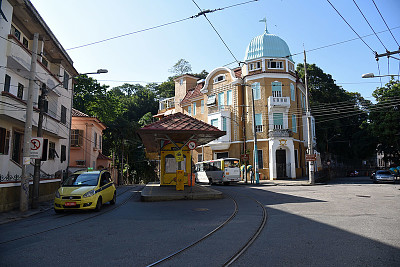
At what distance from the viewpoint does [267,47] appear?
35.4 metres

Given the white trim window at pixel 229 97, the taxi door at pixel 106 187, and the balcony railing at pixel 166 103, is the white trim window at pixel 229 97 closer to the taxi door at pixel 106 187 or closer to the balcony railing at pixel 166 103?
the balcony railing at pixel 166 103

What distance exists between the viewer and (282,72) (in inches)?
1373

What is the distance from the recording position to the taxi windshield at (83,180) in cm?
1262

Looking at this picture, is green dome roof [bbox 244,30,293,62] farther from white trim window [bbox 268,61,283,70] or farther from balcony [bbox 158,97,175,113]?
balcony [bbox 158,97,175,113]

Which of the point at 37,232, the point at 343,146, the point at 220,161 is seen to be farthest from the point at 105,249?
the point at 343,146

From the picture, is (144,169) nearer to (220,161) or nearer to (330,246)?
(220,161)

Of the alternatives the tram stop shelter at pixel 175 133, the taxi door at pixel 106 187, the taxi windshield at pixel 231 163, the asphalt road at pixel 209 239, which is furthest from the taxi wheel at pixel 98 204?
the taxi windshield at pixel 231 163

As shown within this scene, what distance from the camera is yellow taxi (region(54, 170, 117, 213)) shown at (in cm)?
1145

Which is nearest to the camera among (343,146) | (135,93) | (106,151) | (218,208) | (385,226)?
(385,226)

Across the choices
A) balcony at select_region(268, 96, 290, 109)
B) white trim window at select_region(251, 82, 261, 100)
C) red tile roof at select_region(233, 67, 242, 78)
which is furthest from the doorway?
red tile roof at select_region(233, 67, 242, 78)

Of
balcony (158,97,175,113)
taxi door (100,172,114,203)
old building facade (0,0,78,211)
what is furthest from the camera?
balcony (158,97,175,113)

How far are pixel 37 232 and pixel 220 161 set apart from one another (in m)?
22.1

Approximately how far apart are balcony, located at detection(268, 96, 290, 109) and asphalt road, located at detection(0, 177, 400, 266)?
2436 centimetres

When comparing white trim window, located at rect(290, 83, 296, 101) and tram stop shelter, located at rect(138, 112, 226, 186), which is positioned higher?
white trim window, located at rect(290, 83, 296, 101)
